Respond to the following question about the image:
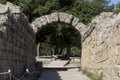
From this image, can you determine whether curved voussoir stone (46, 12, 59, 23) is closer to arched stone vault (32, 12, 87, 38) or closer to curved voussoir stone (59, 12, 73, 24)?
arched stone vault (32, 12, 87, 38)

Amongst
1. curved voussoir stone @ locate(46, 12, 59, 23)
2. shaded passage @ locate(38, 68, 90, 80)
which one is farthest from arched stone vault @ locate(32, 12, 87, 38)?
shaded passage @ locate(38, 68, 90, 80)

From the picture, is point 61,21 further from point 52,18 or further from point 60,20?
point 52,18

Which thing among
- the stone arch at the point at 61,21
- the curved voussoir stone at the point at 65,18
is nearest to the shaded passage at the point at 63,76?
the stone arch at the point at 61,21

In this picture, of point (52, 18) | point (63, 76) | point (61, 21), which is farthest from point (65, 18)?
point (63, 76)

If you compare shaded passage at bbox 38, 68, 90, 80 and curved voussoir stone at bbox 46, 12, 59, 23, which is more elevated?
curved voussoir stone at bbox 46, 12, 59, 23

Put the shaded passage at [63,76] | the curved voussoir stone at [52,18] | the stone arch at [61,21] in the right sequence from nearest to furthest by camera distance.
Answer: the shaded passage at [63,76]
the stone arch at [61,21]
the curved voussoir stone at [52,18]

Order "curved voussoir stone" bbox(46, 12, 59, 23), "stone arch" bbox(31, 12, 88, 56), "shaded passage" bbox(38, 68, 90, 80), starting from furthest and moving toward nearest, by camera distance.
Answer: "curved voussoir stone" bbox(46, 12, 59, 23)
"stone arch" bbox(31, 12, 88, 56)
"shaded passage" bbox(38, 68, 90, 80)

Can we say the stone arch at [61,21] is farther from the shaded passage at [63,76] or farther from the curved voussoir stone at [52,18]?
the shaded passage at [63,76]

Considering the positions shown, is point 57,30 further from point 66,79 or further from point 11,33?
point 11,33

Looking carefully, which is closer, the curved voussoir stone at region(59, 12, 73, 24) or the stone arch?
the stone arch

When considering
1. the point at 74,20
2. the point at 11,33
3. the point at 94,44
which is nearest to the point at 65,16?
the point at 74,20

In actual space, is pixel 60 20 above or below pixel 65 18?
below

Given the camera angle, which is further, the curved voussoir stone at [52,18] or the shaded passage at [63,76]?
the curved voussoir stone at [52,18]

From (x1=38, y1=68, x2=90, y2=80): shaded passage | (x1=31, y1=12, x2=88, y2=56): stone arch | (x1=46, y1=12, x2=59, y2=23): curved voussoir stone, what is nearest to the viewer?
(x1=38, y1=68, x2=90, y2=80): shaded passage
